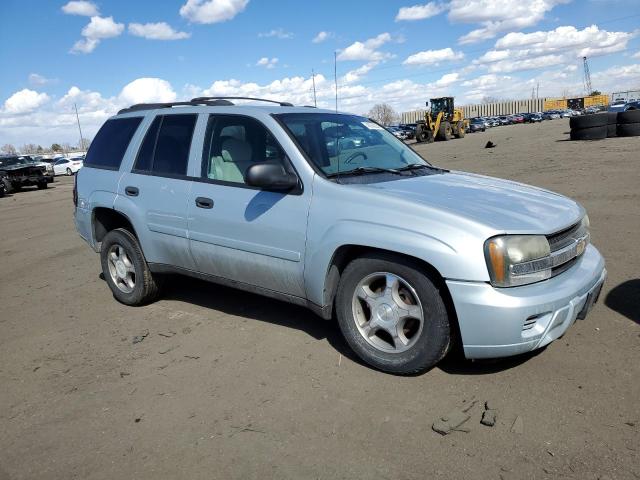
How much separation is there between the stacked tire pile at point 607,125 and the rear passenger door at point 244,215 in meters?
19.9

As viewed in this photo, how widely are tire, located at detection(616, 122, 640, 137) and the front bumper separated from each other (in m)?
19.7

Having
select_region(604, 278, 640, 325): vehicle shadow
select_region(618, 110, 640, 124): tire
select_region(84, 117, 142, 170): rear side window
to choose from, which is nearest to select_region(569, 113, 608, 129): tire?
select_region(618, 110, 640, 124): tire

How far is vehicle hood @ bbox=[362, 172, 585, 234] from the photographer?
3.19 metres

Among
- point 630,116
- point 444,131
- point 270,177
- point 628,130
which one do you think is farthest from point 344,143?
point 444,131

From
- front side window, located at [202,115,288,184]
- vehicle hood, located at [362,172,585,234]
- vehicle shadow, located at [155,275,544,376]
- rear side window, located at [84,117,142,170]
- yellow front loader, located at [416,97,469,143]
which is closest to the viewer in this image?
vehicle hood, located at [362,172,585,234]

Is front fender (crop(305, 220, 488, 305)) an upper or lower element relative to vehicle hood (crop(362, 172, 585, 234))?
lower

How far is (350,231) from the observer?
3447mm

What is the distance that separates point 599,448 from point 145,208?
3927 mm

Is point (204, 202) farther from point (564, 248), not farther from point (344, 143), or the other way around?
point (564, 248)

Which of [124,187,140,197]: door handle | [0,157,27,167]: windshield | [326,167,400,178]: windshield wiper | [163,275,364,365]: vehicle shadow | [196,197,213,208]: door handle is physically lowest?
[163,275,364,365]: vehicle shadow

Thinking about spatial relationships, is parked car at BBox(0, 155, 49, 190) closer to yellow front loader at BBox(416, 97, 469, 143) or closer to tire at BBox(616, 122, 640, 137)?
tire at BBox(616, 122, 640, 137)

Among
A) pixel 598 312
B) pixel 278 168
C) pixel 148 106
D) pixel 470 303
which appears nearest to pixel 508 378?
pixel 470 303

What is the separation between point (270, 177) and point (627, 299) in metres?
3.25

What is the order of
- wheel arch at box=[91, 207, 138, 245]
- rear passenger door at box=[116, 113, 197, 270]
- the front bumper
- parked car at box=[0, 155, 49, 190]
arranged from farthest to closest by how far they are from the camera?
parked car at box=[0, 155, 49, 190] < wheel arch at box=[91, 207, 138, 245] < rear passenger door at box=[116, 113, 197, 270] < the front bumper
